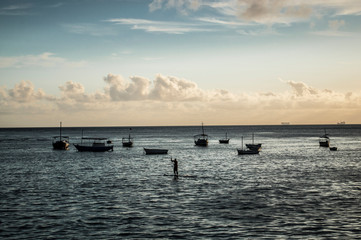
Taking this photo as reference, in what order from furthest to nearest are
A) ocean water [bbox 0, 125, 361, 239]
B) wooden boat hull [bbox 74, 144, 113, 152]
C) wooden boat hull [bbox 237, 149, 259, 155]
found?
wooden boat hull [bbox 74, 144, 113, 152] < wooden boat hull [bbox 237, 149, 259, 155] < ocean water [bbox 0, 125, 361, 239]

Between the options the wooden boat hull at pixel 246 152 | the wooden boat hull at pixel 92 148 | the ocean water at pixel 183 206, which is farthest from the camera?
the wooden boat hull at pixel 92 148

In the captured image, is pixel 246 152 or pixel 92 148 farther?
pixel 92 148

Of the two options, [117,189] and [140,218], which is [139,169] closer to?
[117,189]

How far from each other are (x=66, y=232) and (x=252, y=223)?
1401cm

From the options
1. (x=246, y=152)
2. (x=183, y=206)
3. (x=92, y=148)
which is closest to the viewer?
(x=183, y=206)

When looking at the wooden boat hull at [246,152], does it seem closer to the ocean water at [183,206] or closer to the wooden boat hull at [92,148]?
the ocean water at [183,206]

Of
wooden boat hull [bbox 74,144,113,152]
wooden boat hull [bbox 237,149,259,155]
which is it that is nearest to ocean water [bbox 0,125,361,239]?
wooden boat hull [bbox 237,149,259,155]

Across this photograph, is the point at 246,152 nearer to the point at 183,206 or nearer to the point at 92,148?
the point at 92,148

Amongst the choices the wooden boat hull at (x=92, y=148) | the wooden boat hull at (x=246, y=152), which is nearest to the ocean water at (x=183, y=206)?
the wooden boat hull at (x=246, y=152)

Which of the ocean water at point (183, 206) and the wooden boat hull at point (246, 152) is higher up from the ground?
the wooden boat hull at point (246, 152)

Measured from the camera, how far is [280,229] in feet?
89.7

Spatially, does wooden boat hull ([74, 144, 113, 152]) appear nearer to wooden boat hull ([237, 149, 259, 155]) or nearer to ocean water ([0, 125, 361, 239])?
wooden boat hull ([237, 149, 259, 155])

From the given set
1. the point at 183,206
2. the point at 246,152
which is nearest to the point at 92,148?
the point at 246,152

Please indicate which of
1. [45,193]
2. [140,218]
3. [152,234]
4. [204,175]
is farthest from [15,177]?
[152,234]
